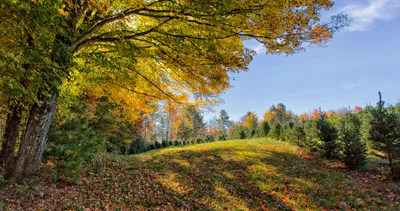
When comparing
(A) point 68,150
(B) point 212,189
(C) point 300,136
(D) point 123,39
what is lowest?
(B) point 212,189

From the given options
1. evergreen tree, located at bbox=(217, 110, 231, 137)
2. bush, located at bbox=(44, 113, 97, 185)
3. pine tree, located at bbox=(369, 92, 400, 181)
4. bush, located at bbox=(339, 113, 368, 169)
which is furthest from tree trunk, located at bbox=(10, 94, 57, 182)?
evergreen tree, located at bbox=(217, 110, 231, 137)

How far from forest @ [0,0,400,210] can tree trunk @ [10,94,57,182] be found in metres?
0.02

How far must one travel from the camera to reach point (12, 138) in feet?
21.2

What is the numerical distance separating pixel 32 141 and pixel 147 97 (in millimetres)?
4076

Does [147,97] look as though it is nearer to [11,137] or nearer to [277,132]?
[11,137]

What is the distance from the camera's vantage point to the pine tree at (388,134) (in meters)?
8.74

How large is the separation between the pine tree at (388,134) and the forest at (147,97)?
1.8 inches

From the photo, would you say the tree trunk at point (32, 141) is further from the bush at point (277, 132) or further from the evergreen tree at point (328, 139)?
the bush at point (277, 132)

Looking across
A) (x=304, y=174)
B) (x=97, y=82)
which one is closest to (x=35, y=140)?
(x=97, y=82)

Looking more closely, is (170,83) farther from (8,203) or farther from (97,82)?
(8,203)

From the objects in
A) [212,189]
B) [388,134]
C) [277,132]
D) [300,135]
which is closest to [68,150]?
[212,189]

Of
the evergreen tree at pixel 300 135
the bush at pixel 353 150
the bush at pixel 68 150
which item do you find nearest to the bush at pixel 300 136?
the evergreen tree at pixel 300 135

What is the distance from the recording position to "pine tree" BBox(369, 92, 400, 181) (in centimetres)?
874

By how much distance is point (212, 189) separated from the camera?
750cm
